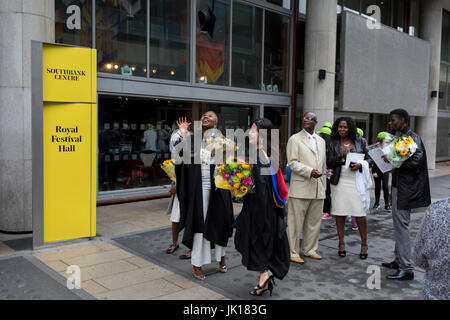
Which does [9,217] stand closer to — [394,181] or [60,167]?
[60,167]

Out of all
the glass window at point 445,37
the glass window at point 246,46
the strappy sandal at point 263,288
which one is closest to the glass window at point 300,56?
the glass window at point 246,46

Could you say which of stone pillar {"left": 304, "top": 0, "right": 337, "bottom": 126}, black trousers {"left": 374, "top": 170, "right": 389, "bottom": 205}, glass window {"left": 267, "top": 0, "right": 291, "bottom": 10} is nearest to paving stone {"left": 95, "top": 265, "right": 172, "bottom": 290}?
black trousers {"left": 374, "top": 170, "right": 389, "bottom": 205}

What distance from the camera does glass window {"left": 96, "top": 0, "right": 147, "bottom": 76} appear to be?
9.02m

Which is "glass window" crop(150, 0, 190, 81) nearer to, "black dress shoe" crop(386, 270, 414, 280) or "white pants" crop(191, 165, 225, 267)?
"white pants" crop(191, 165, 225, 267)

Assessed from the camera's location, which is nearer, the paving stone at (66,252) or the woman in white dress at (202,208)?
the woman in white dress at (202,208)

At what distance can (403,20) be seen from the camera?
18844 millimetres

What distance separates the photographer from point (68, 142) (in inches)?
238

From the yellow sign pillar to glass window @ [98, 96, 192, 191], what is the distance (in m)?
3.08

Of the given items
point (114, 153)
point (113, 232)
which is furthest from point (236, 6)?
point (113, 232)

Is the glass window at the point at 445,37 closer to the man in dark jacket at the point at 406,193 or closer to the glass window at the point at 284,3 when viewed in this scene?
the glass window at the point at 284,3

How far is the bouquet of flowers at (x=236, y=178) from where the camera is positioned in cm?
401

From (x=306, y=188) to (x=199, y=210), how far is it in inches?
64.4

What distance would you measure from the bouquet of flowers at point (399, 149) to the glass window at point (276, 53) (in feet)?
27.3

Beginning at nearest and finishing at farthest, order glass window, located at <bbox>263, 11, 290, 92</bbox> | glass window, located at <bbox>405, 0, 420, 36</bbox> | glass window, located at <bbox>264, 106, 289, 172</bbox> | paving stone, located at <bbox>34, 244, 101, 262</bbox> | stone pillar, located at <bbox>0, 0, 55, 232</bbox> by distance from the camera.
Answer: paving stone, located at <bbox>34, 244, 101, 262</bbox> < stone pillar, located at <bbox>0, 0, 55, 232</bbox> < glass window, located at <bbox>263, 11, 290, 92</bbox> < glass window, located at <bbox>264, 106, 289, 172</bbox> < glass window, located at <bbox>405, 0, 420, 36</bbox>
